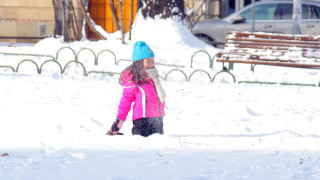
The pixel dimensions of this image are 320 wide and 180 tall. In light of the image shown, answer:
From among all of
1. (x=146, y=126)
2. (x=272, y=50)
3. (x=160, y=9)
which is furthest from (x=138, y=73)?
(x=160, y=9)

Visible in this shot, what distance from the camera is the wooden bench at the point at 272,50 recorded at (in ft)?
44.9

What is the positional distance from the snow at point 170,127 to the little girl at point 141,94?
5.4 inches

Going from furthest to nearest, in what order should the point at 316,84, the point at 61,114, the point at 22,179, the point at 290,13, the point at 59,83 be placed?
the point at 290,13 < the point at 316,84 < the point at 59,83 < the point at 61,114 < the point at 22,179

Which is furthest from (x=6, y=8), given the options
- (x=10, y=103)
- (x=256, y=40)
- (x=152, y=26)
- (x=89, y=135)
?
(x=89, y=135)

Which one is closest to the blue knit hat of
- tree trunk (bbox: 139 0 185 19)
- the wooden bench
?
the wooden bench

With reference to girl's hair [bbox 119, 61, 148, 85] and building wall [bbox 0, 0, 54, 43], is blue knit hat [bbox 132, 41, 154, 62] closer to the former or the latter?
girl's hair [bbox 119, 61, 148, 85]

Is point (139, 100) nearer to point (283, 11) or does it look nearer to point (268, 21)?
point (268, 21)

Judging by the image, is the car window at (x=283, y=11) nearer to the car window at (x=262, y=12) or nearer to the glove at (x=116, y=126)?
the car window at (x=262, y=12)

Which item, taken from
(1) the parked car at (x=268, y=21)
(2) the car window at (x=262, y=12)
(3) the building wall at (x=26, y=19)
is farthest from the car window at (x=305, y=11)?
(3) the building wall at (x=26, y=19)

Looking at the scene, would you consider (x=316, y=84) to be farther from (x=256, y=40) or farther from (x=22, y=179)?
(x=22, y=179)

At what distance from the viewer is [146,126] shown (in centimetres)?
682

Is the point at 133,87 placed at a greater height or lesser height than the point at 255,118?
greater

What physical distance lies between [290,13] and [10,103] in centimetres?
997

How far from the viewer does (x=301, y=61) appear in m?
13.7
